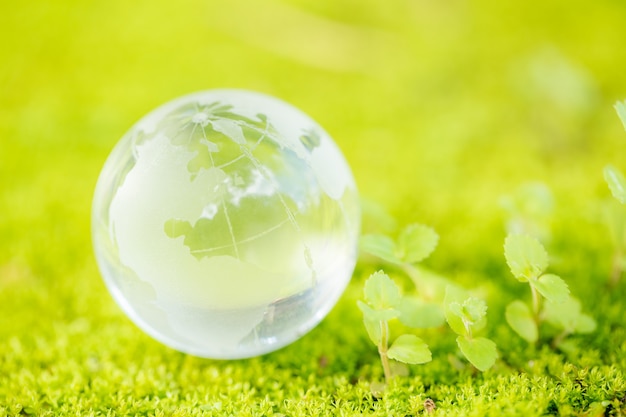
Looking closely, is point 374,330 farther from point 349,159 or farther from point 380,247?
point 349,159

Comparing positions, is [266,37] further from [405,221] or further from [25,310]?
[25,310]

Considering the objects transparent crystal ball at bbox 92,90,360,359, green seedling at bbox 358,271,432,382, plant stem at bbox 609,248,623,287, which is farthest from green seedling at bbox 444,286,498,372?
plant stem at bbox 609,248,623,287

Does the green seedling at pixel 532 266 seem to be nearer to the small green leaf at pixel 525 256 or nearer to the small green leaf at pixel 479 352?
the small green leaf at pixel 525 256

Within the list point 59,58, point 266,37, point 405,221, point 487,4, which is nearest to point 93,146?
point 59,58

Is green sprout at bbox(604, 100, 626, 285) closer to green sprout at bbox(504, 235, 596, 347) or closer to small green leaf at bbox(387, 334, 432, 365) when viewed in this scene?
green sprout at bbox(504, 235, 596, 347)

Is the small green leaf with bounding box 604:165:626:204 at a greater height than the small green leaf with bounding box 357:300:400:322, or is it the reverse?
the small green leaf with bounding box 604:165:626:204

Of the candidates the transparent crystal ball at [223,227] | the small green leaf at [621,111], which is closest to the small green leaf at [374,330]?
the transparent crystal ball at [223,227]
